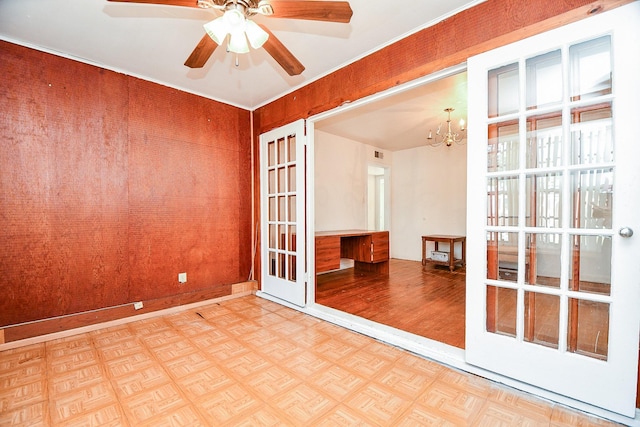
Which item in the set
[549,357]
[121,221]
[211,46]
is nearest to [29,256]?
[121,221]

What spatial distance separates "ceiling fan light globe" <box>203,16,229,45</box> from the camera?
5.23ft

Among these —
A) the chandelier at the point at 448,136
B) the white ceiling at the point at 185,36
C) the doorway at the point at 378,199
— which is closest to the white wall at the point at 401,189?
the doorway at the point at 378,199

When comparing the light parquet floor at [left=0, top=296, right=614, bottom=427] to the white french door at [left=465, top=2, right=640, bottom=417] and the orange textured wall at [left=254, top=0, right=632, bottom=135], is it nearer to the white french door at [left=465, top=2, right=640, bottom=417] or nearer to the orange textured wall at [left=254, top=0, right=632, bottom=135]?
the white french door at [left=465, top=2, right=640, bottom=417]

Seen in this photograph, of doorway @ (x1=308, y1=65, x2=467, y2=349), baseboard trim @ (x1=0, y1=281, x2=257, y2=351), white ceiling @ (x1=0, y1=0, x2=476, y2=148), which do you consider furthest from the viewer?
doorway @ (x1=308, y1=65, x2=467, y2=349)

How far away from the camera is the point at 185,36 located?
2.33m

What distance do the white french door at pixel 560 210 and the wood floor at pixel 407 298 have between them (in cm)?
65

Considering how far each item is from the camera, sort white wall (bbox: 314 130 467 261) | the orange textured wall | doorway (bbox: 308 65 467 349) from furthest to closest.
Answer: white wall (bbox: 314 130 467 261) < doorway (bbox: 308 65 467 349) < the orange textured wall

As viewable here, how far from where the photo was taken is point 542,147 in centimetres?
168

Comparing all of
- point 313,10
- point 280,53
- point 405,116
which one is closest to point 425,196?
point 405,116

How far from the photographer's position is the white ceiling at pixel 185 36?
2006mm

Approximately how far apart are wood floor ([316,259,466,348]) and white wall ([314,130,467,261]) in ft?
3.56

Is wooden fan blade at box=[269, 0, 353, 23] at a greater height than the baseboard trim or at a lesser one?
greater

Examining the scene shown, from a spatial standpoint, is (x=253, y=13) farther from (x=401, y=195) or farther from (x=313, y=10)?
(x=401, y=195)

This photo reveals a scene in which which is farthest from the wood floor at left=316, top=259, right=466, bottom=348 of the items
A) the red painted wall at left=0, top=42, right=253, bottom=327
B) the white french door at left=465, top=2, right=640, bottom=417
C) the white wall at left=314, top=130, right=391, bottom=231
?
the red painted wall at left=0, top=42, right=253, bottom=327
